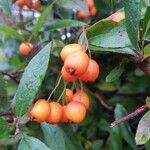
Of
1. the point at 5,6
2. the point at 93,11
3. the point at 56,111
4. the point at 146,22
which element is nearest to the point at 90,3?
the point at 93,11

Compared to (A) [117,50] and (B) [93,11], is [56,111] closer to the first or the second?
(A) [117,50]

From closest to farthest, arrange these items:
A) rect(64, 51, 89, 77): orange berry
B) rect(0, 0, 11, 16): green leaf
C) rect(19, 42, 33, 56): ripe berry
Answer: rect(64, 51, 89, 77): orange berry → rect(0, 0, 11, 16): green leaf → rect(19, 42, 33, 56): ripe berry

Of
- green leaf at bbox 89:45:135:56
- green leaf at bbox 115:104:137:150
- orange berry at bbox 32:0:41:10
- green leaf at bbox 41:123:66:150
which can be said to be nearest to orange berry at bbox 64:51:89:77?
green leaf at bbox 89:45:135:56

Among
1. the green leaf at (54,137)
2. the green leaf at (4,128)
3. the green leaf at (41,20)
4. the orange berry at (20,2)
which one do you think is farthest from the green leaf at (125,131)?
the orange berry at (20,2)

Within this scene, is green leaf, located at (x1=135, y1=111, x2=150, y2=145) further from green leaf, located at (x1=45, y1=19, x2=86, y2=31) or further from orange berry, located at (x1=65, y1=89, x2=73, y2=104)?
green leaf, located at (x1=45, y1=19, x2=86, y2=31)

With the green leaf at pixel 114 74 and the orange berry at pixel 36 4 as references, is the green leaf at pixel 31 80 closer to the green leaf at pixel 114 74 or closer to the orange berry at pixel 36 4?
the green leaf at pixel 114 74

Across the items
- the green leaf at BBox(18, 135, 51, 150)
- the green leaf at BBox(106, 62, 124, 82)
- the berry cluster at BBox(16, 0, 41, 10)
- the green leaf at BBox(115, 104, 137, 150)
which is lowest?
the green leaf at BBox(115, 104, 137, 150)
